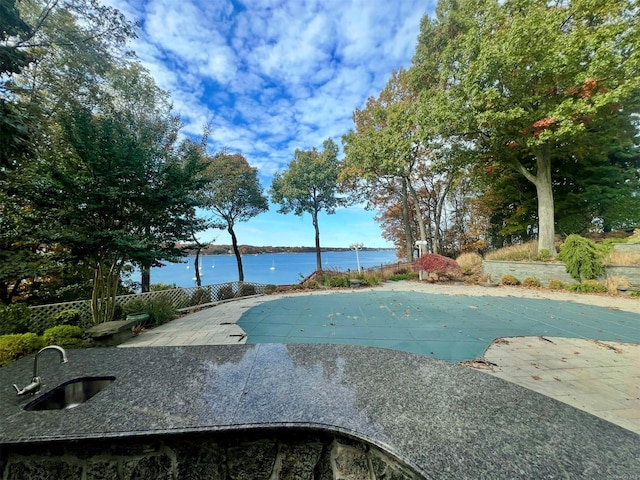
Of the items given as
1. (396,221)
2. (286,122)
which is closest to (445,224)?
(396,221)

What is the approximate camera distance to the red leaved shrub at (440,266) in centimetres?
1083

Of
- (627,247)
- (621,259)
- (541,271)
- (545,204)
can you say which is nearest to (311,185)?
(545,204)

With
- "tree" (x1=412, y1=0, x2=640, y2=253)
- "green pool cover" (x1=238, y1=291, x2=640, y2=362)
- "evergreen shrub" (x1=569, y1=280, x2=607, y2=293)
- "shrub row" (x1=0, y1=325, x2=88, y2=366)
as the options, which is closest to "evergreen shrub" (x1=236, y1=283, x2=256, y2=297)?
"green pool cover" (x1=238, y1=291, x2=640, y2=362)

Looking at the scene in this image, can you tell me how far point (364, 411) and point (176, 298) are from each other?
310 inches

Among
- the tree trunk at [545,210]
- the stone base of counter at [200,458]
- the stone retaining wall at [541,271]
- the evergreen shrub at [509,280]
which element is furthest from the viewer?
the tree trunk at [545,210]

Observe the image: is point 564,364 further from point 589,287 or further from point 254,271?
point 254,271

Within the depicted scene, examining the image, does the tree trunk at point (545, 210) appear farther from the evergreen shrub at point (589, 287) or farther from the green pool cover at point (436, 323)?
the green pool cover at point (436, 323)

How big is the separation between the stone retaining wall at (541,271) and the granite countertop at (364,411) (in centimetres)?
932

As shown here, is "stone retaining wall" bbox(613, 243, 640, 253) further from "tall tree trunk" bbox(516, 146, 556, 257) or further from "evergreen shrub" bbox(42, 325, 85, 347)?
"evergreen shrub" bbox(42, 325, 85, 347)

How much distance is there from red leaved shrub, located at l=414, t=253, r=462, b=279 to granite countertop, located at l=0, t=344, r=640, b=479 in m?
10.0

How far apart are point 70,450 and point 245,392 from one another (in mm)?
783

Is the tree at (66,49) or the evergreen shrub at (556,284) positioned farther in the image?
the evergreen shrub at (556,284)

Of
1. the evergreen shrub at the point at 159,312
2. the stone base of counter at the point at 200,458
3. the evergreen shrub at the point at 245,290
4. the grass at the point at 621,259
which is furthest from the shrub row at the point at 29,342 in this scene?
the grass at the point at 621,259

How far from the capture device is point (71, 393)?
1667 mm
